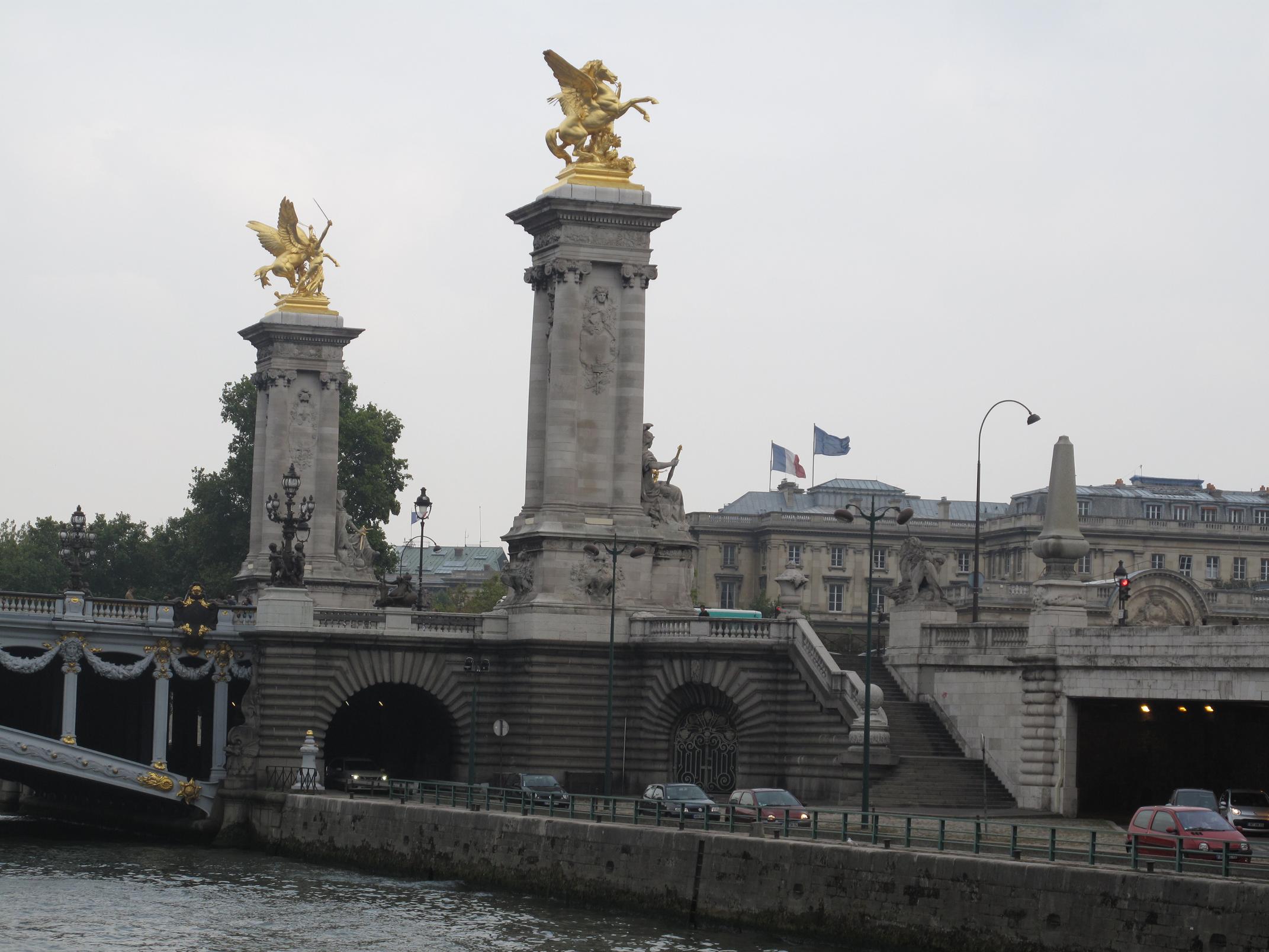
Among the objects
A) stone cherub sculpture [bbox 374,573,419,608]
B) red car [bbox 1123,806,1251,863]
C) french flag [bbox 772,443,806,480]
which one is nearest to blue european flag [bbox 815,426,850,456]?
french flag [bbox 772,443,806,480]

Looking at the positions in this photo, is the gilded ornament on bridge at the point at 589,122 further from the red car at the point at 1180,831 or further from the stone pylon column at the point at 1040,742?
the red car at the point at 1180,831

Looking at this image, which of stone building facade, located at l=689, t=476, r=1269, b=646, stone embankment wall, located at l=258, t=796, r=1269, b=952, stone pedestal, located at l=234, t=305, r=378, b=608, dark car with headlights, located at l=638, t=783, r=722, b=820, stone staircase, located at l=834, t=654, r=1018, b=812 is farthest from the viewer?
stone building facade, located at l=689, t=476, r=1269, b=646

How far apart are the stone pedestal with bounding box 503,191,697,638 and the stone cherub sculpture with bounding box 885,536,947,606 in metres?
6.84

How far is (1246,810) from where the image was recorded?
5806 cm

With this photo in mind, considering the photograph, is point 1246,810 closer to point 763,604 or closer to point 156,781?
point 156,781

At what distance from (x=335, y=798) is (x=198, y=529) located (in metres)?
55.8

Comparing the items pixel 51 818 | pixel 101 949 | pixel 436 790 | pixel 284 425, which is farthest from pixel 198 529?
pixel 101 949

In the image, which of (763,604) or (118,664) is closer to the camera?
(118,664)

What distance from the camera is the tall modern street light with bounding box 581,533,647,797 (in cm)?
7006

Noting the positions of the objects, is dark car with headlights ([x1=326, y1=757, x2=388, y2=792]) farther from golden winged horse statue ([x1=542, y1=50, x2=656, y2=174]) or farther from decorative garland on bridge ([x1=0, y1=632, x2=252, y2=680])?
golden winged horse statue ([x1=542, y1=50, x2=656, y2=174])

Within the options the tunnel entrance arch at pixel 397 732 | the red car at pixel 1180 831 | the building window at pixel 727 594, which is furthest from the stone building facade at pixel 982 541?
the red car at pixel 1180 831

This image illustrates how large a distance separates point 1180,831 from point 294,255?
5866 cm

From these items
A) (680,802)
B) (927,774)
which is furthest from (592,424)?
(680,802)

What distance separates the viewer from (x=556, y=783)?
70.2 meters
